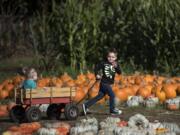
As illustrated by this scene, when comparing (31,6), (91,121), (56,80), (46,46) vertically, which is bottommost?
(91,121)

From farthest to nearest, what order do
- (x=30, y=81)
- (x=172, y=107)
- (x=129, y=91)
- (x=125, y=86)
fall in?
(x=125, y=86) → (x=129, y=91) → (x=172, y=107) → (x=30, y=81)

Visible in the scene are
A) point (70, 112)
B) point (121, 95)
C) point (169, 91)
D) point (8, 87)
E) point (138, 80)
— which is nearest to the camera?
point (70, 112)

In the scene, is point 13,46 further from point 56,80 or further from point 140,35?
point 56,80

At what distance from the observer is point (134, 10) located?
55.6ft

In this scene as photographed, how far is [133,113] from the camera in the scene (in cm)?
1000

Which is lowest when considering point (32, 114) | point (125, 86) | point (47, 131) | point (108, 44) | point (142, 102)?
point (47, 131)

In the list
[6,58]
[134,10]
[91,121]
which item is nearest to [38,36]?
[134,10]

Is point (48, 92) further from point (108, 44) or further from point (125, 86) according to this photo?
point (108, 44)

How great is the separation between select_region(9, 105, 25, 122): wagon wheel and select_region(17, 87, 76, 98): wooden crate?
0.34 m

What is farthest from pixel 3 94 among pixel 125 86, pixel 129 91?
pixel 129 91

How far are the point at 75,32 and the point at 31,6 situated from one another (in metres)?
10.1

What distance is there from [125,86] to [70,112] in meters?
2.99

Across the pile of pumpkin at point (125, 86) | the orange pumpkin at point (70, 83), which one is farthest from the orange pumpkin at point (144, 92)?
the orange pumpkin at point (70, 83)

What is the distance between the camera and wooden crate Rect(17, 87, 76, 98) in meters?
9.05
